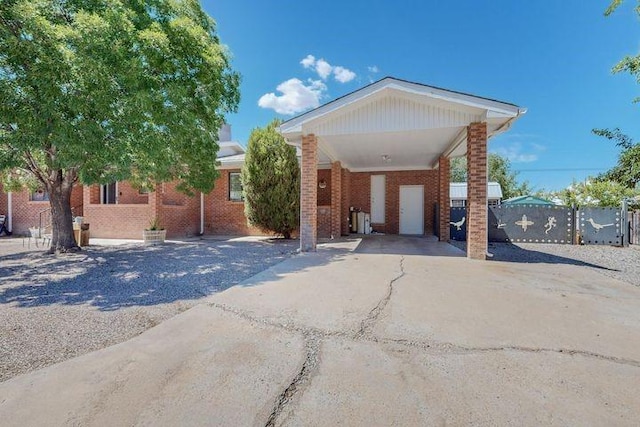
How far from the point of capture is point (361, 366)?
88.4 inches

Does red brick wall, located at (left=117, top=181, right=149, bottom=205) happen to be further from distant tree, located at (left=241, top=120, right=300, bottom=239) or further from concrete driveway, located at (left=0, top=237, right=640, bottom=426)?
concrete driveway, located at (left=0, top=237, right=640, bottom=426)

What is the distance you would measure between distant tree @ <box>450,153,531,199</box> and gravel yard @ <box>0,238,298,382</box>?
3265 centimetres

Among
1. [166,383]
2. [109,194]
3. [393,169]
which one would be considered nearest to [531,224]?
[393,169]

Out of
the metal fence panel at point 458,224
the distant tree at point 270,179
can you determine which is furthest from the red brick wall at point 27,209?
the metal fence panel at point 458,224

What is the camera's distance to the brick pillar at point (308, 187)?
7.72 metres

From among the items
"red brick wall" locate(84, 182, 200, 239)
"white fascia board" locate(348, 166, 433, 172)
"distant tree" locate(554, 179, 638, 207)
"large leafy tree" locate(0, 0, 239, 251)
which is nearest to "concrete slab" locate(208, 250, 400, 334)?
"large leafy tree" locate(0, 0, 239, 251)

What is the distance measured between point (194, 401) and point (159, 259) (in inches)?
243

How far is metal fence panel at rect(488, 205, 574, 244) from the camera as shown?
1046cm

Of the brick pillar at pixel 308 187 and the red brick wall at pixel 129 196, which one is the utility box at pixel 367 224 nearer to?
the brick pillar at pixel 308 187

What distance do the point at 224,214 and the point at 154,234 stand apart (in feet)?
10.6

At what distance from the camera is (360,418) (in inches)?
66.1

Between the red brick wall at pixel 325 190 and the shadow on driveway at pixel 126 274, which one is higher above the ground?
the red brick wall at pixel 325 190

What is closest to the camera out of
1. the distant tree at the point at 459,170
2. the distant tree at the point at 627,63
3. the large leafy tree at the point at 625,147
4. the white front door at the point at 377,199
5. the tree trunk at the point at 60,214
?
the distant tree at the point at 627,63

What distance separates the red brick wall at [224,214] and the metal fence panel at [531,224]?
9504mm
